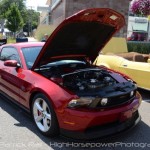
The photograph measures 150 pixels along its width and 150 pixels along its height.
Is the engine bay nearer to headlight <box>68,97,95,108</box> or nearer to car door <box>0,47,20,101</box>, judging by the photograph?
headlight <box>68,97,95,108</box>

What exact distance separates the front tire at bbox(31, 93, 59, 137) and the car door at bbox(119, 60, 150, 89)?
9.14 ft

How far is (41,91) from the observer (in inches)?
164

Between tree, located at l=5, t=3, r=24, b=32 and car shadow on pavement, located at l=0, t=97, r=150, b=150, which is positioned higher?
tree, located at l=5, t=3, r=24, b=32

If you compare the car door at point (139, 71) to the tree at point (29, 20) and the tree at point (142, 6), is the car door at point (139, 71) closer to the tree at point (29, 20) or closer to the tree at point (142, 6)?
the tree at point (142, 6)

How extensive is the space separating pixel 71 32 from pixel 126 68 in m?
2.38

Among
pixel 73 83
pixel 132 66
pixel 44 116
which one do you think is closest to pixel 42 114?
pixel 44 116

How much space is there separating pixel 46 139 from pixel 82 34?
200 centimetres

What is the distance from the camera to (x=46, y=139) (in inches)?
163

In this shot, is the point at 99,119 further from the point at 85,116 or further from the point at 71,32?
the point at 71,32

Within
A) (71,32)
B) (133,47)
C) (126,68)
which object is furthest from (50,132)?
(133,47)

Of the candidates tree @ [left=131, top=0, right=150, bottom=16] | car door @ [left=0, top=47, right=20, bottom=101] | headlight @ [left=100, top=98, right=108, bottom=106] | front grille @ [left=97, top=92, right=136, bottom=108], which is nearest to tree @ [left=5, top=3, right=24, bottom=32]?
tree @ [left=131, top=0, right=150, bottom=16]

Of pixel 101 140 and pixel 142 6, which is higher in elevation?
pixel 142 6

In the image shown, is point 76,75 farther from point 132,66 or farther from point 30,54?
point 132,66

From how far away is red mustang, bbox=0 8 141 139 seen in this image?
3795 millimetres
